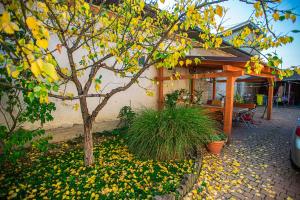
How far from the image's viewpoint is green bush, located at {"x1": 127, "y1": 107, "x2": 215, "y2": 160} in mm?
3859

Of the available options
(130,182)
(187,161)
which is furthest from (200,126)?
(130,182)

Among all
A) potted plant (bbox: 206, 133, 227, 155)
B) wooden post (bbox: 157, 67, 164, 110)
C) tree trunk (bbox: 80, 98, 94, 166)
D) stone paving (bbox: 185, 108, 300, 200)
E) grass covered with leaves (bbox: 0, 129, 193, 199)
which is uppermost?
wooden post (bbox: 157, 67, 164, 110)

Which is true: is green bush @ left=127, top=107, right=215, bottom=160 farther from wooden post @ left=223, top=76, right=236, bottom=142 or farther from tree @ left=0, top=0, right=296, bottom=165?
tree @ left=0, top=0, right=296, bottom=165

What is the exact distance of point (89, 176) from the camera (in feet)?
10.4

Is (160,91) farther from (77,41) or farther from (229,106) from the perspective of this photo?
(77,41)

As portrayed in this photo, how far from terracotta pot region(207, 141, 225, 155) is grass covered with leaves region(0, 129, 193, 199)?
991 mm

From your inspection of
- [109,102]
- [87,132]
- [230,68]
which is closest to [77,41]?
[87,132]

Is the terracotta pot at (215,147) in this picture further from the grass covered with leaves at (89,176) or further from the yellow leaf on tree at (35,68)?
the yellow leaf on tree at (35,68)

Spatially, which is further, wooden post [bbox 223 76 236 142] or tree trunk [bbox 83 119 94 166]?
wooden post [bbox 223 76 236 142]

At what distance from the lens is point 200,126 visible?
14.1 feet

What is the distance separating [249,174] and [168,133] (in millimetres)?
1844

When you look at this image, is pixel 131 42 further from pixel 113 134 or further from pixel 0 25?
pixel 113 134

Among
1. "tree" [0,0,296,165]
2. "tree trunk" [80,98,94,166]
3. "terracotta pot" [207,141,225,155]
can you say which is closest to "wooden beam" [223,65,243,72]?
"tree" [0,0,296,165]

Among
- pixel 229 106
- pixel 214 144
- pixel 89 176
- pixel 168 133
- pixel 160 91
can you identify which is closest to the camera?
pixel 89 176
